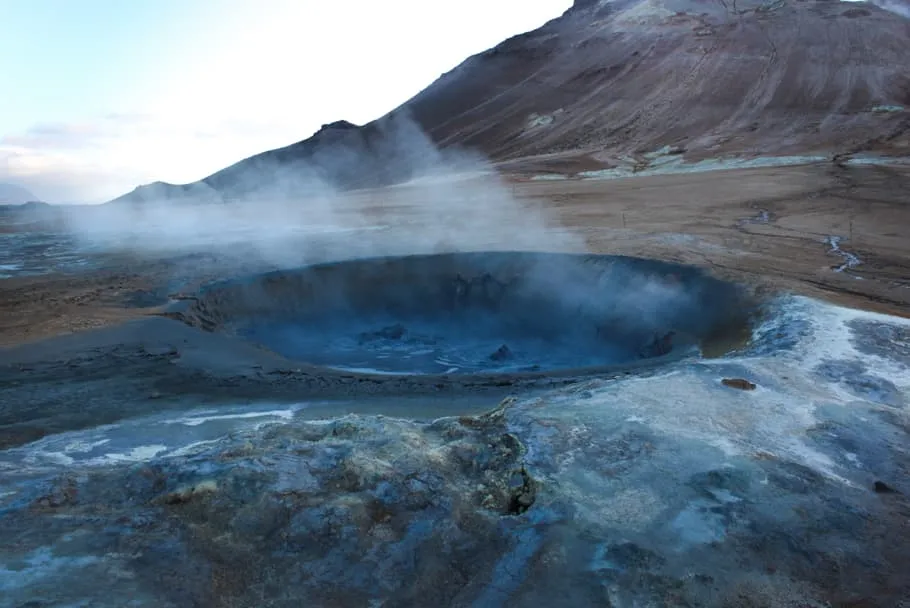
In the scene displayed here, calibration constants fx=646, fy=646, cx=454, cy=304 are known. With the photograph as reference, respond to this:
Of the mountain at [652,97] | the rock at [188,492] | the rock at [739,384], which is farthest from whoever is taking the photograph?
the mountain at [652,97]

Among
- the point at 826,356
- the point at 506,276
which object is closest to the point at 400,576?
the point at 826,356

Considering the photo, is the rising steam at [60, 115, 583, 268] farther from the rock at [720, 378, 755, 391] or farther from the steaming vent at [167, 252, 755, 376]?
the rock at [720, 378, 755, 391]

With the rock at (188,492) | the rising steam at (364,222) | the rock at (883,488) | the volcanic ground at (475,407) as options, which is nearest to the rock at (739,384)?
the volcanic ground at (475,407)

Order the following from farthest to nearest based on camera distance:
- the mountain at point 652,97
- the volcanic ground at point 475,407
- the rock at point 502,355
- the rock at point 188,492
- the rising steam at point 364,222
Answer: the mountain at point 652,97, the rising steam at point 364,222, the rock at point 502,355, the rock at point 188,492, the volcanic ground at point 475,407

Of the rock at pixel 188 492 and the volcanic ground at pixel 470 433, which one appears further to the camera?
the rock at pixel 188 492

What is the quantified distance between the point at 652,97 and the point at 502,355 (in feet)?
86.5

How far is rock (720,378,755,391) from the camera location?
4.27 m

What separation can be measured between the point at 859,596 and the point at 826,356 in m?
2.79

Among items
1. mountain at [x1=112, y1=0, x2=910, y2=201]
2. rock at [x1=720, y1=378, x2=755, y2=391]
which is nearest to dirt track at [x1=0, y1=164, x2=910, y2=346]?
rock at [x1=720, y1=378, x2=755, y2=391]

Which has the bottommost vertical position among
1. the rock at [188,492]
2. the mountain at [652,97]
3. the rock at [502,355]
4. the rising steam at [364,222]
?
the rock at [502,355]

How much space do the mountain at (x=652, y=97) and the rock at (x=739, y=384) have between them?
1962cm

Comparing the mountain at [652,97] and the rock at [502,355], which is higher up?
the mountain at [652,97]

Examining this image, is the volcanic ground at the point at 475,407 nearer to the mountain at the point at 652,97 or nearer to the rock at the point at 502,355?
the rock at the point at 502,355

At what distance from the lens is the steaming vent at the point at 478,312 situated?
24.1ft
